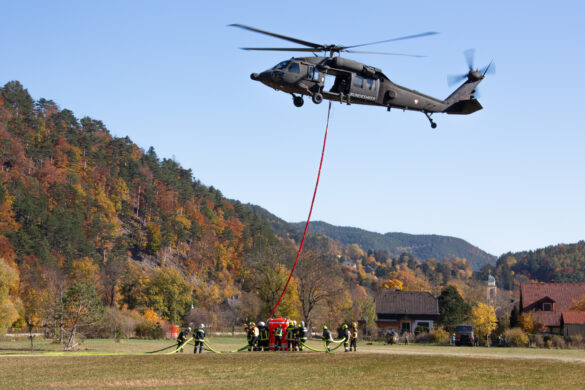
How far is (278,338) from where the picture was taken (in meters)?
34.2

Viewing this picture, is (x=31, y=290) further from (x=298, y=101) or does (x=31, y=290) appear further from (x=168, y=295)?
(x=298, y=101)

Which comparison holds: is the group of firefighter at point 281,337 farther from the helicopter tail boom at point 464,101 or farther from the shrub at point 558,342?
the shrub at point 558,342

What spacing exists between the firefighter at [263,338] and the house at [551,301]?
45080 millimetres

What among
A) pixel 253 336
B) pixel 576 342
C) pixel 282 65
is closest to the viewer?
pixel 282 65

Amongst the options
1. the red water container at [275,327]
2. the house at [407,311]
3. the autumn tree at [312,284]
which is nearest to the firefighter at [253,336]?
the red water container at [275,327]

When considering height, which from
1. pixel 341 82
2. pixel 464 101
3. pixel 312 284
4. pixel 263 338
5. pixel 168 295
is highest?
pixel 464 101

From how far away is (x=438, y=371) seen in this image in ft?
78.1

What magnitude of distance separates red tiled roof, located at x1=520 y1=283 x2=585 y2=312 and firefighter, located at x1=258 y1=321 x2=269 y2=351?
175ft

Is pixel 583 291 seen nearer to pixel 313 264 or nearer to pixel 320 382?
pixel 313 264

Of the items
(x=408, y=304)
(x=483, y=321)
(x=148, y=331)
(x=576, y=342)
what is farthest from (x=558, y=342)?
(x=408, y=304)

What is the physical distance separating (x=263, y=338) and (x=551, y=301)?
54.3 meters

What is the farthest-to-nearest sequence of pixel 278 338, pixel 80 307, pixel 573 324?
pixel 573 324 < pixel 80 307 < pixel 278 338

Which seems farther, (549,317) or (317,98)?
(549,317)

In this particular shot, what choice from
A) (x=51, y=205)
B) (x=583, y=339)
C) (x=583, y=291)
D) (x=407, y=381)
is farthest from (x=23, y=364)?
(x=51, y=205)
